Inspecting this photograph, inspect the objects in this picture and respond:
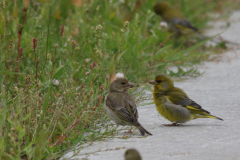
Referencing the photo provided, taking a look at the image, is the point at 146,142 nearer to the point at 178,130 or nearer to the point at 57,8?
the point at 178,130

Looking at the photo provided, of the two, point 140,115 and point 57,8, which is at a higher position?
point 57,8

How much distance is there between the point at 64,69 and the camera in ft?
16.3

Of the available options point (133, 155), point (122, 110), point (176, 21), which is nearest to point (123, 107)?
point (122, 110)

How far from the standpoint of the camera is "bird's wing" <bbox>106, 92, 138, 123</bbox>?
4.45 metres

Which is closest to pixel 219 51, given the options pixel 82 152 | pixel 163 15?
pixel 163 15

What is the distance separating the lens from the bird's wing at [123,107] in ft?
14.6

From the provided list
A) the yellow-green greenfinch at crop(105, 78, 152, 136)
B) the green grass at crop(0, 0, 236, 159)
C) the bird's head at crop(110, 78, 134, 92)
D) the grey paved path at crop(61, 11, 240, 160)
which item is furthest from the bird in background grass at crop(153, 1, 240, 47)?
the yellow-green greenfinch at crop(105, 78, 152, 136)

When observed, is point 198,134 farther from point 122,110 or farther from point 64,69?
point 64,69

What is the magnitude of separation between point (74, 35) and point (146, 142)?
3333 mm

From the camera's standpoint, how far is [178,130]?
182 inches

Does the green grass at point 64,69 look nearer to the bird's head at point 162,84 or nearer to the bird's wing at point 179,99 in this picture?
the bird's head at point 162,84

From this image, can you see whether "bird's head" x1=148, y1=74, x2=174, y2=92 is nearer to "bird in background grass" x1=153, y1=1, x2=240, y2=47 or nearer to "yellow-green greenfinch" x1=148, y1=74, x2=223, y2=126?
"yellow-green greenfinch" x1=148, y1=74, x2=223, y2=126

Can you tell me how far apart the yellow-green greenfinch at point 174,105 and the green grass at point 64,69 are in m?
0.36

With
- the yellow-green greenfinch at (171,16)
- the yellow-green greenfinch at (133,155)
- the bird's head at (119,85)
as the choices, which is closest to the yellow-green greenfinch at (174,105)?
the bird's head at (119,85)
